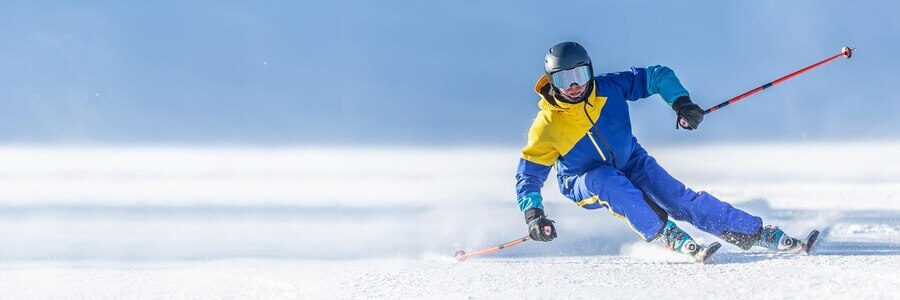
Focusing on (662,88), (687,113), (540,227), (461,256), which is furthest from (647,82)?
(461,256)

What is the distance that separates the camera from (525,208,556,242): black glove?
4617 millimetres

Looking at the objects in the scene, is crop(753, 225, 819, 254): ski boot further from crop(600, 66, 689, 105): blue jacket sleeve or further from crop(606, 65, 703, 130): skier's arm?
crop(600, 66, 689, 105): blue jacket sleeve

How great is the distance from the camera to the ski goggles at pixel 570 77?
181 inches

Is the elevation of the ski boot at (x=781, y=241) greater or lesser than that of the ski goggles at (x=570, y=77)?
lesser

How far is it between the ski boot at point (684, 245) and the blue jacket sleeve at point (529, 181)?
2.23 feet

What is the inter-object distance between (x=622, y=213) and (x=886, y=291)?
5.06 ft

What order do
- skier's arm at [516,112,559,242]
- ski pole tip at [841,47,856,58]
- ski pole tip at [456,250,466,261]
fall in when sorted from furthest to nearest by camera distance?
ski pole tip at [456,250,466,261] < skier's arm at [516,112,559,242] < ski pole tip at [841,47,856,58]

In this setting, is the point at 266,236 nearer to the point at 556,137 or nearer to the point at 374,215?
the point at 374,215

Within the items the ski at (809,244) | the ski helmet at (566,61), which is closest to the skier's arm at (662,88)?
the ski helmet at (566,61)

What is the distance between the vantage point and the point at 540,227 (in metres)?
4.63

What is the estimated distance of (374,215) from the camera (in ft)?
27.3

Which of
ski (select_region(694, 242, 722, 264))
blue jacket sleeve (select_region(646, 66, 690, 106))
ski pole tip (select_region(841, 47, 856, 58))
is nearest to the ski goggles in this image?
blue jacket sleeve (select_region(646, 66, 690, 106))

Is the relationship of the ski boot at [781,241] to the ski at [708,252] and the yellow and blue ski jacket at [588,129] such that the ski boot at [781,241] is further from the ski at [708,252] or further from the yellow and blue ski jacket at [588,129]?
the yellow and blue ski jacket at [588,129]

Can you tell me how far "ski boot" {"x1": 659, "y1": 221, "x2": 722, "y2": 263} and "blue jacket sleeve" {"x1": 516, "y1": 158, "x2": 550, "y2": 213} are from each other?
Result: 0.68 metres
